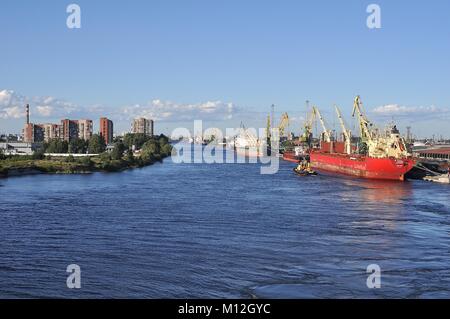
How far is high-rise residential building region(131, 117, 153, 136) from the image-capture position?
4262 inches

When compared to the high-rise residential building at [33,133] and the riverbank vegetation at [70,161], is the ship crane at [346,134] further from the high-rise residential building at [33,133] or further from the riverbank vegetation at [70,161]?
the high-rise residential building at [33,133]

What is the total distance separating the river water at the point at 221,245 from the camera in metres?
6.95

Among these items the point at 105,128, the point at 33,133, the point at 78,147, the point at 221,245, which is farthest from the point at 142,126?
the point at 221,245

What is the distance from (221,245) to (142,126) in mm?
100272

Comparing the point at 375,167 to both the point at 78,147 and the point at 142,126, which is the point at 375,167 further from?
the point at 142,126

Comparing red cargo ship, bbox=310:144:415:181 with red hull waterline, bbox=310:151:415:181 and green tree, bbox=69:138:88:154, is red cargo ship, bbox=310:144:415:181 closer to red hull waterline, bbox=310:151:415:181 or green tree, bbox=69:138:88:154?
red hull waterline, bbox=310:151:415:181

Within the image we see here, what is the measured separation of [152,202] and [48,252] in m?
7.01

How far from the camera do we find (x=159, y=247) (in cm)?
929

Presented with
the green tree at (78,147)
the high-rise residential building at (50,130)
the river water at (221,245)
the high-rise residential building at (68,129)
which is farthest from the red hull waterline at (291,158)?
the high-rise residential building at (50,130)

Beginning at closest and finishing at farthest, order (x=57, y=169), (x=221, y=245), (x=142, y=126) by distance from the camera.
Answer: (x=221, y=245) < (x=57, y=169) < (x=142, y=126)

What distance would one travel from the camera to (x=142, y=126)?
10825 cm

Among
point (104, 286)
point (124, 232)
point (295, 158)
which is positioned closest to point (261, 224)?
point (124, 232)

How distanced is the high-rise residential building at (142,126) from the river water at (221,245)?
9095 centimetres

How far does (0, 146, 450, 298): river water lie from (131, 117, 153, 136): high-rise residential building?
298 feet
